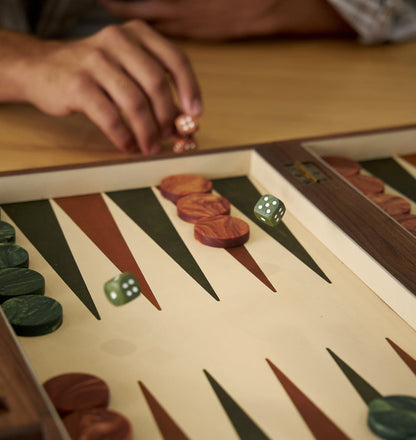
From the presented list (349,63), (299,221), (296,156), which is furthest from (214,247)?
(349,63)

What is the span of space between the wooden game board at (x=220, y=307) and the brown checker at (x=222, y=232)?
0.05ft

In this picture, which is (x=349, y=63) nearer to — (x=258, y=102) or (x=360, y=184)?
(x=258, y=102)

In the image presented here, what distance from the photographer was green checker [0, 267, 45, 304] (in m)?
0.78

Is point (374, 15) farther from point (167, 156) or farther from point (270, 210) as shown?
point (270, 210)

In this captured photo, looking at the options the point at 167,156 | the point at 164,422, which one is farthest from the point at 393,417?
the point at 167,156

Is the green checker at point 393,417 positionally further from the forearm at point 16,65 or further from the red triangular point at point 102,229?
the forearm at point 16,65

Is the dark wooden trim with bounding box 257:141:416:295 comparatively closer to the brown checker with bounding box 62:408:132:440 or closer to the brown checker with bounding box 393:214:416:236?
the brown checker with bounding box 393:214:416:236

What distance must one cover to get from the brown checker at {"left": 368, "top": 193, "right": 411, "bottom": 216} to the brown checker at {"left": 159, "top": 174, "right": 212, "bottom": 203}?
252 millimetres

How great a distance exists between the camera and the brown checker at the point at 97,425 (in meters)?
0.60

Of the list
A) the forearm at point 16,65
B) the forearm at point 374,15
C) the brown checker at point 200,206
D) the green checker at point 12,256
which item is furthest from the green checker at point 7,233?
the forearm at point 374,15

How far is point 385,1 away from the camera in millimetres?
1833

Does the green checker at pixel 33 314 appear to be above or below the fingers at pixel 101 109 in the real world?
below

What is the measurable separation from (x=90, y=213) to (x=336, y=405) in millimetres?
485

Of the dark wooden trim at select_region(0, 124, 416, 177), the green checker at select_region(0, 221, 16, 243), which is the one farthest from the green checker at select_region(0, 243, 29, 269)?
the dark wooden trim at select_region(0, 124, 416, 177)
